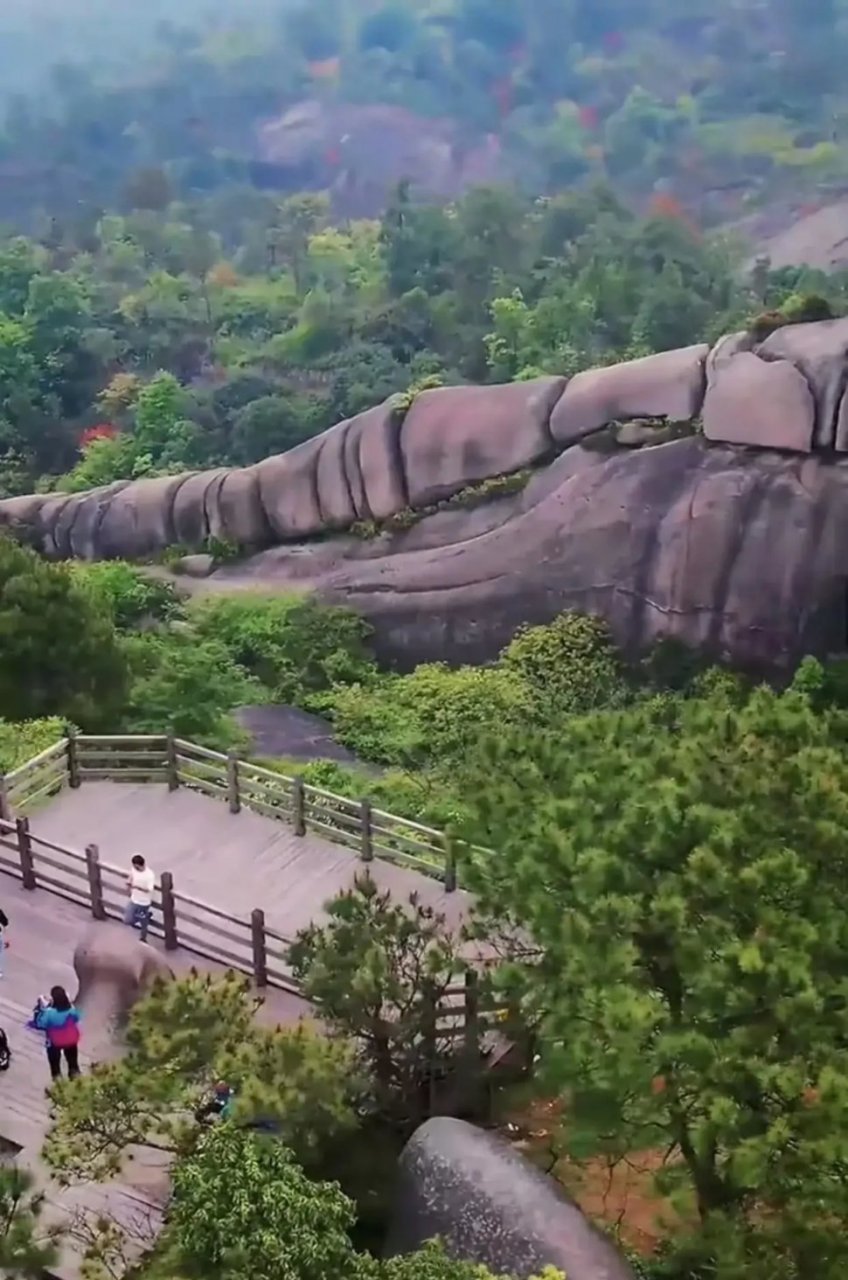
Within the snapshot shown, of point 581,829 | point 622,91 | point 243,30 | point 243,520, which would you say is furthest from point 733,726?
point 243,30

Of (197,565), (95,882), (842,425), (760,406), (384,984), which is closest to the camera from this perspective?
(384,984)

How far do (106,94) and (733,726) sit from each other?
4756cm

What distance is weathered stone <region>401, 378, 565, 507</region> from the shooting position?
19.2 metres

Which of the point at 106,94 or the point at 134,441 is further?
the point at 106,94

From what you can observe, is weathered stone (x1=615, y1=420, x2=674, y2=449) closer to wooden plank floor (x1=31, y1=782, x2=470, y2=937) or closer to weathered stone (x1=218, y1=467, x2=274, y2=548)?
weathered stone (x1=218, y1=467, x2=274, y2=548)

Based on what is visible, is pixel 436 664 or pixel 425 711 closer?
pixel 425 711

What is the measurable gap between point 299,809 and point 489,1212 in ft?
13.3

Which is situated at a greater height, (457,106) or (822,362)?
(457,106)

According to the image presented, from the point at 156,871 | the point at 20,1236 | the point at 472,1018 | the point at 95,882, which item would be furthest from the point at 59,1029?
the point at 156,871

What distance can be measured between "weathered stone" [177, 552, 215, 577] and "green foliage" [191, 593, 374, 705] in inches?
60.2

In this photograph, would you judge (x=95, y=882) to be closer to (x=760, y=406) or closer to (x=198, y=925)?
(x=198, y=925)

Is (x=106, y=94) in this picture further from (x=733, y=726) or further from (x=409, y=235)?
(x=733, y=726)

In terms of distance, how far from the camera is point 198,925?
8555 millimetres

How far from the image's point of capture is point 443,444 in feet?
64.8
